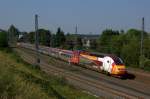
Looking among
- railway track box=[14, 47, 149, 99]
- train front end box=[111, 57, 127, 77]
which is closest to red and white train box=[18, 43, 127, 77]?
train front end box=[111, 57, 127, 77]

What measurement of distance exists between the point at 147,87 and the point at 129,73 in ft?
26.4

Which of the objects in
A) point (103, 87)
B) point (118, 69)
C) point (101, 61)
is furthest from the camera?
point (101, 61)

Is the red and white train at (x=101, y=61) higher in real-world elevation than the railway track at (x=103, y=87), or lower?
higher

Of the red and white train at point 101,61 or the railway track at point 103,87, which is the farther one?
the red and white train at point 101,61

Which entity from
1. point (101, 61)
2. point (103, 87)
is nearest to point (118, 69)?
point (101, 61)

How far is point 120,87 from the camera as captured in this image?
132 feet

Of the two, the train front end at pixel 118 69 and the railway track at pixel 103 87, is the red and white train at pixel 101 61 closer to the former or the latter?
the train front end at pixel 118 69

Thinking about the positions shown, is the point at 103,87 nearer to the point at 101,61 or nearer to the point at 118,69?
the point at 118,69

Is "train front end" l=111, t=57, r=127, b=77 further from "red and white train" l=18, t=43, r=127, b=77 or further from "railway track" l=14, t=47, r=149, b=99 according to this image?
"railway track" l=14, t=47, r=149, b=99

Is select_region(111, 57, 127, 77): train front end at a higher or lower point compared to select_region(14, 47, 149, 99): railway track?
higher

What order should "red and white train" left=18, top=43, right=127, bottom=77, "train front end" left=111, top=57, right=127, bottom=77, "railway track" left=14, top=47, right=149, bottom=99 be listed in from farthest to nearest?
1. "red and white train" left=18, top=43, right=127, bottom=77
2. "train front end" left=111, top=57, right=127, bottom=77
3. "railway track" left=14, top=47, right=149, bottom=99

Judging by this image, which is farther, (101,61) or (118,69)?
(101,61)

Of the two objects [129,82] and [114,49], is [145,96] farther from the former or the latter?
[114,49]

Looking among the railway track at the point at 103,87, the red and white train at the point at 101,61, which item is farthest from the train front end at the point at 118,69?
the railway track at the point at 103,87
